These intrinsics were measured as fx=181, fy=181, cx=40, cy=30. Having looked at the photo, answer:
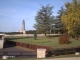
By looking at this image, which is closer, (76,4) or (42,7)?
(76,4)

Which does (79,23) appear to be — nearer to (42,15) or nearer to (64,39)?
(64,39)

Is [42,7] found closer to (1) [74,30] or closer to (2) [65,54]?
(1) [74,30]

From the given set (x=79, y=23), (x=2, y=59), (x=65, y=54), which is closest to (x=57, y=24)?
(x=79, y=23)

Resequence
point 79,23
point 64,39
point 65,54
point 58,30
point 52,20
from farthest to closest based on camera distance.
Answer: point 58,30 < point 52,20 < point 79,23 < point 64,39 < point 65,54

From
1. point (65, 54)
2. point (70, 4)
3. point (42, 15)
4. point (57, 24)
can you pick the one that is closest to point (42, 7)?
point (42, 15)

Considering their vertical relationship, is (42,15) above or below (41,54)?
above

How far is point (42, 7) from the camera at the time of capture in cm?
7825

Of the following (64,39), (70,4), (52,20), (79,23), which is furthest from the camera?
(52,20)

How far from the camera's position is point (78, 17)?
132 feet

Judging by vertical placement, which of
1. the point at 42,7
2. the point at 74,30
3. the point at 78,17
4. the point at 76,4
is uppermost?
the point at 42,7

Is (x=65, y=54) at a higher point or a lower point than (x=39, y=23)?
lower

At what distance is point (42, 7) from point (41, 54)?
56475mm

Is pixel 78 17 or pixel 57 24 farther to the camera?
pixel 57 24

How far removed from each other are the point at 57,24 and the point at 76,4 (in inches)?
1432
